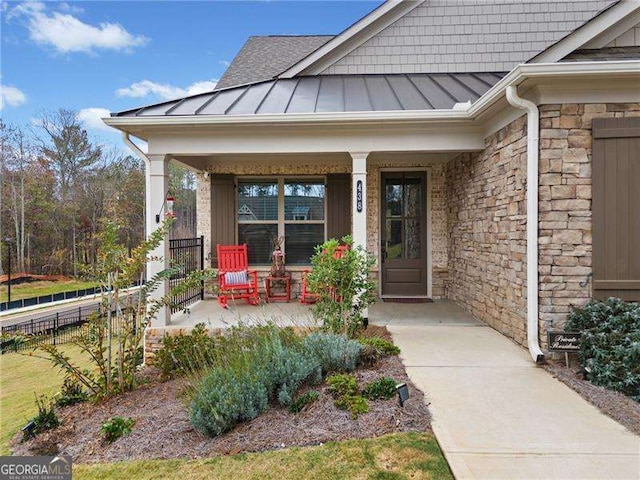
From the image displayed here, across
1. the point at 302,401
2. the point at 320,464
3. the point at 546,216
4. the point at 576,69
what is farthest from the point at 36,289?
the point at 576,69

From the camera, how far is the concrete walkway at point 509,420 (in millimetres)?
2137

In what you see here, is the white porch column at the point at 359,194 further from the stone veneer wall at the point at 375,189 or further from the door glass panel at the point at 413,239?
the door glass panel at the point at 413,239

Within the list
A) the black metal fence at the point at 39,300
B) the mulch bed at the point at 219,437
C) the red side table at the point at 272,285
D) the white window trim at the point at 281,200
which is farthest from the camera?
the black metal fence at the point at 39,300

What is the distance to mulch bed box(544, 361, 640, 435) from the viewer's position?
8.58ft

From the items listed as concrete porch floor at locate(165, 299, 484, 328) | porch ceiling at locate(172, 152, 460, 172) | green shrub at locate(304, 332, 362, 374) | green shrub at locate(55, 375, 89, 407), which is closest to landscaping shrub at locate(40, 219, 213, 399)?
green shrub at locate(55, 375, 89, 407)

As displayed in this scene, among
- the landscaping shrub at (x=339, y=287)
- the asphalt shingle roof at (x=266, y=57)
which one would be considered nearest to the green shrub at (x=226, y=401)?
the landscaping shrub at (x=339, y=287)

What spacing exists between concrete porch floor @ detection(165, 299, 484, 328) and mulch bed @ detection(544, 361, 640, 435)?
1.58 metres

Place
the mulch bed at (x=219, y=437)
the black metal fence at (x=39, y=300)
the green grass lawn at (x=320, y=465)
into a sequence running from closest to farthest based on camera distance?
1. the green grass lawn at (x=320, y=465)
2. the mulch bed at (x=219, y=437)
3. the black metal fence at (x=39, y=300)

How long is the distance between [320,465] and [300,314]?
3.31m

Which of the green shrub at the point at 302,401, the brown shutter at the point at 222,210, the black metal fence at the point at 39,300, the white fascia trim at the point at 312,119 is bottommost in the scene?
the black metal fence at the point at 39,300

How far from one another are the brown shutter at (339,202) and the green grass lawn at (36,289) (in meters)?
12.7

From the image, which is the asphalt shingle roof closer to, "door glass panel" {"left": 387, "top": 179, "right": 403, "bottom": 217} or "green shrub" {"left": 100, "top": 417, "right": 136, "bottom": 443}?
"door glass panel" {"left": 387, "top": 179, "right": 403, "bottom": 217}

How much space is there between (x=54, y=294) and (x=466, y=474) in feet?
59.2

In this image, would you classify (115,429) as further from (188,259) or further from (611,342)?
(611,342)
